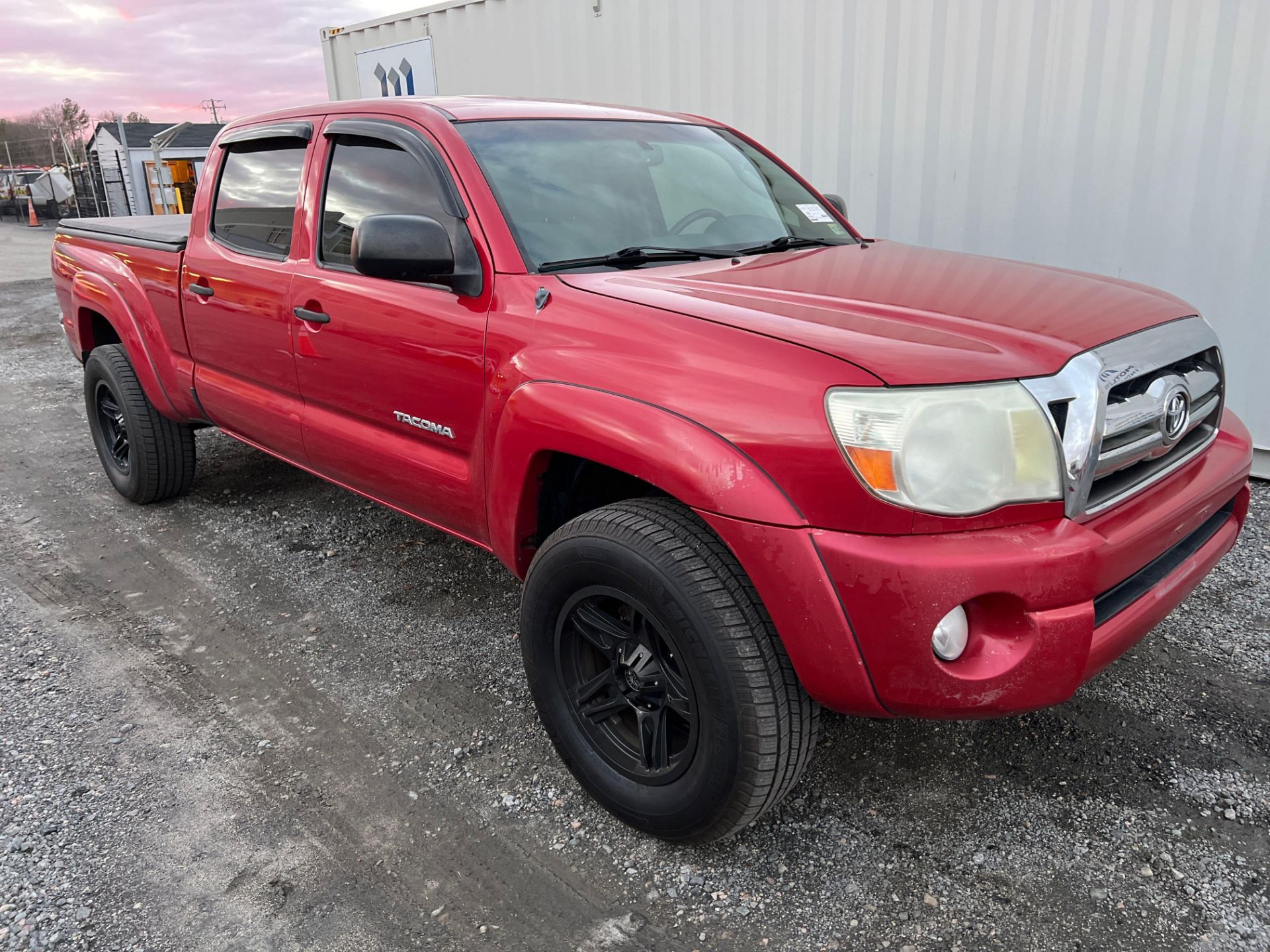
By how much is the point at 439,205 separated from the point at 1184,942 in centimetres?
267

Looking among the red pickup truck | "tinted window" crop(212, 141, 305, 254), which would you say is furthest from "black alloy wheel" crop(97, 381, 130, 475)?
the red pickup truck

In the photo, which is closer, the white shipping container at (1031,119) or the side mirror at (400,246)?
the side mirror at (400,246)

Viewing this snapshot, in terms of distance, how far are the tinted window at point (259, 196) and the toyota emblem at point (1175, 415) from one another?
112 inches

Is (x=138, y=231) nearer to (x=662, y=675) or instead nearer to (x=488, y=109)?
(x=488, y=109)

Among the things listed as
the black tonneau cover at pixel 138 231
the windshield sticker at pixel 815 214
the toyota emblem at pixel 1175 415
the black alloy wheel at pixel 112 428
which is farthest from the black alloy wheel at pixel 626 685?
the black alloy wheel at pixel 112 428

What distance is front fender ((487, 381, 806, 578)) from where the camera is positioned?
1.89 metres

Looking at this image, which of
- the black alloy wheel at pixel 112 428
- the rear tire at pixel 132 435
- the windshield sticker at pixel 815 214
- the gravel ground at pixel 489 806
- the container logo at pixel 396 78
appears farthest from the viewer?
the container logo at pixel 396 78

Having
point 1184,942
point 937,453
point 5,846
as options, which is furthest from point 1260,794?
point 5,846

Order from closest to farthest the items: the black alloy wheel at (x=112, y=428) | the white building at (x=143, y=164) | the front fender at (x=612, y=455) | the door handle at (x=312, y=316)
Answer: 1. the front fender at (x=612, y=455)
2. the door handle at (x=312, y=316)
3. the black alloy wheel at (x=112, y=428)
4. the white building at (x=143, y=164)

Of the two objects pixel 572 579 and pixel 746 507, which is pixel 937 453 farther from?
pixel 572 579

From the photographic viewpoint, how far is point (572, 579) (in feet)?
7.33

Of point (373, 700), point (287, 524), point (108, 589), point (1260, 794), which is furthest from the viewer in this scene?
point (287, 524)

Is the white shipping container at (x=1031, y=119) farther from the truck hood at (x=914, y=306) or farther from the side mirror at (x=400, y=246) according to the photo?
the side mirror at (x=400, y=246)

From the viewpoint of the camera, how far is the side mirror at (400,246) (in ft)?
8.00
